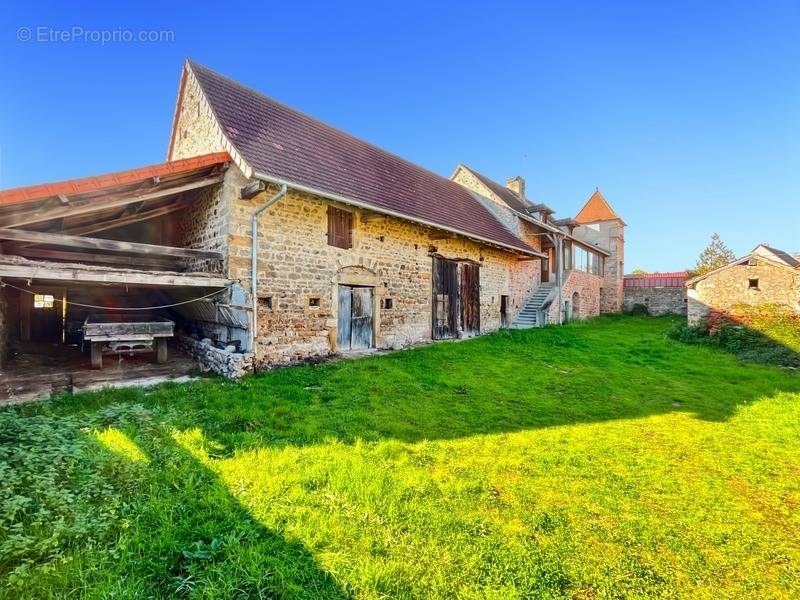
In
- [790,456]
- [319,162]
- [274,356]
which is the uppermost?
[319,162]

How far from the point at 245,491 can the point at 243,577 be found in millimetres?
1015

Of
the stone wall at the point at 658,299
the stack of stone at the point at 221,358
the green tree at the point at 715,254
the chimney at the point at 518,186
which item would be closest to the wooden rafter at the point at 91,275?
the stack of stone at the point at 221,358

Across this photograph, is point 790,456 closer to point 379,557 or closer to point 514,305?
point 379,557

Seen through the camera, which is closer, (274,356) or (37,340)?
(274,356)

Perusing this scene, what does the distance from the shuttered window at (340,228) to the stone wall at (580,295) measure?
1132 cm

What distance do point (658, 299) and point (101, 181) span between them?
28793mm

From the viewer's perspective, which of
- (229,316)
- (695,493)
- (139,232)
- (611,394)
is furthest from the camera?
(139,232)

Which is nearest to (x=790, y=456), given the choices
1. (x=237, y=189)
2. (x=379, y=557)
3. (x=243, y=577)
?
(x=379, y=557)

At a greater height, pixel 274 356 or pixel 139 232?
pixel 139 232

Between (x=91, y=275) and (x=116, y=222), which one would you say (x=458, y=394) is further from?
(x=116, y=222)

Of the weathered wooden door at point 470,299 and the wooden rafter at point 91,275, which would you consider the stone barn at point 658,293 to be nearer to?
the weathered wooden door at point 470,299

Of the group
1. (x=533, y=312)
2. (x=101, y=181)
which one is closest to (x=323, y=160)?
(x=101, y=181)

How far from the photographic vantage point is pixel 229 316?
7824 mm

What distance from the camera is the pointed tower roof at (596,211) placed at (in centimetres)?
2561
